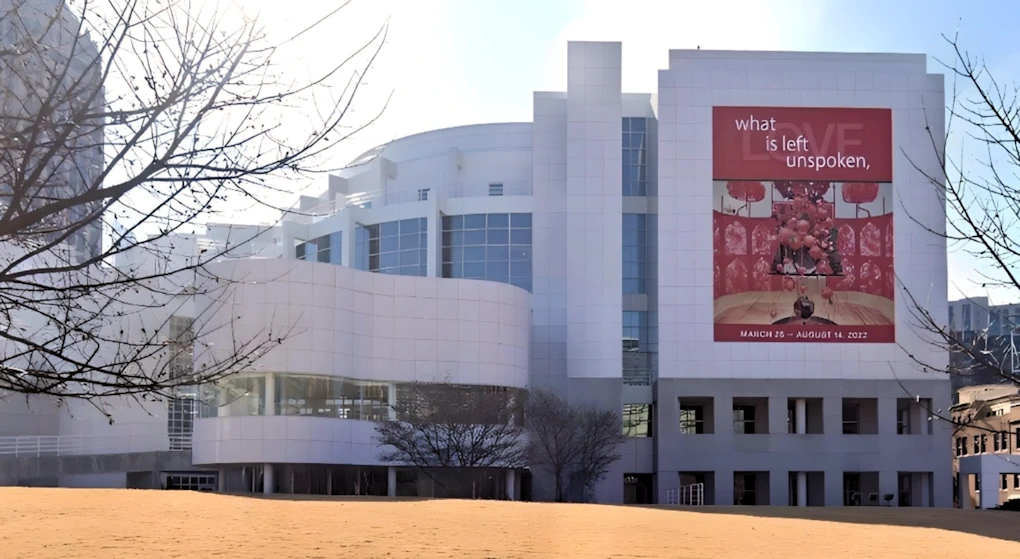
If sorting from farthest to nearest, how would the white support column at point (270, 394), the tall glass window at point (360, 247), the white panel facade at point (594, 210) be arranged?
1. the tall glass window at point (360, 247)
2. the white panel facade at point (594, 210)
3. the white support column at point (270, 394)

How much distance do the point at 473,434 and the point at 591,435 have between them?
919 cm

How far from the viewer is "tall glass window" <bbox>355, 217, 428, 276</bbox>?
7681 cm

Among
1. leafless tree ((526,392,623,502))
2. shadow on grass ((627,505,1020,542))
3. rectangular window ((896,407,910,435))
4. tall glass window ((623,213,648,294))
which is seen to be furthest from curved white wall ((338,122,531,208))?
shadow on grass ((627,505,1020,542))

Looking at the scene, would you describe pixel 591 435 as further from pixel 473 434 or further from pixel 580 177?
pixel 580 177

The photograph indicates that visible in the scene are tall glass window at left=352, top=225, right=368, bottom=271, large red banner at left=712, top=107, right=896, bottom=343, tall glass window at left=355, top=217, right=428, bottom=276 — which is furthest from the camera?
tall glass window at left=352, top=225, right=368, bottom=271

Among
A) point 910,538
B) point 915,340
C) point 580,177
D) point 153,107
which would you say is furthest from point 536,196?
point 153,107

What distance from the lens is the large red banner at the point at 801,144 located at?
→ 71.1 meters

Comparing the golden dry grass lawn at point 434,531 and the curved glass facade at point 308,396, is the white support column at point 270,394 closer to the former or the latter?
the curved glass facade at point 308,396

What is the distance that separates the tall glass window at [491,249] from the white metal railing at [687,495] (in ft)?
47.8

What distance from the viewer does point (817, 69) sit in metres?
73.1

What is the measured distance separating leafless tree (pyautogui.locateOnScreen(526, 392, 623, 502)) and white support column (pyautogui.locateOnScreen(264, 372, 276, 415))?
46.8 feet

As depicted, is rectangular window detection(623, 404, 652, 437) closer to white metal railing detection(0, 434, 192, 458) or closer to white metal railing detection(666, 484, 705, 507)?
white metal railing detection(666, 484, 705, 507)

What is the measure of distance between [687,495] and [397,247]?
22.7m

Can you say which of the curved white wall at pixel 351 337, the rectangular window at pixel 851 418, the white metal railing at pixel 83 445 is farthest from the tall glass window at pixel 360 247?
the rectangular window at pixel 851 418
